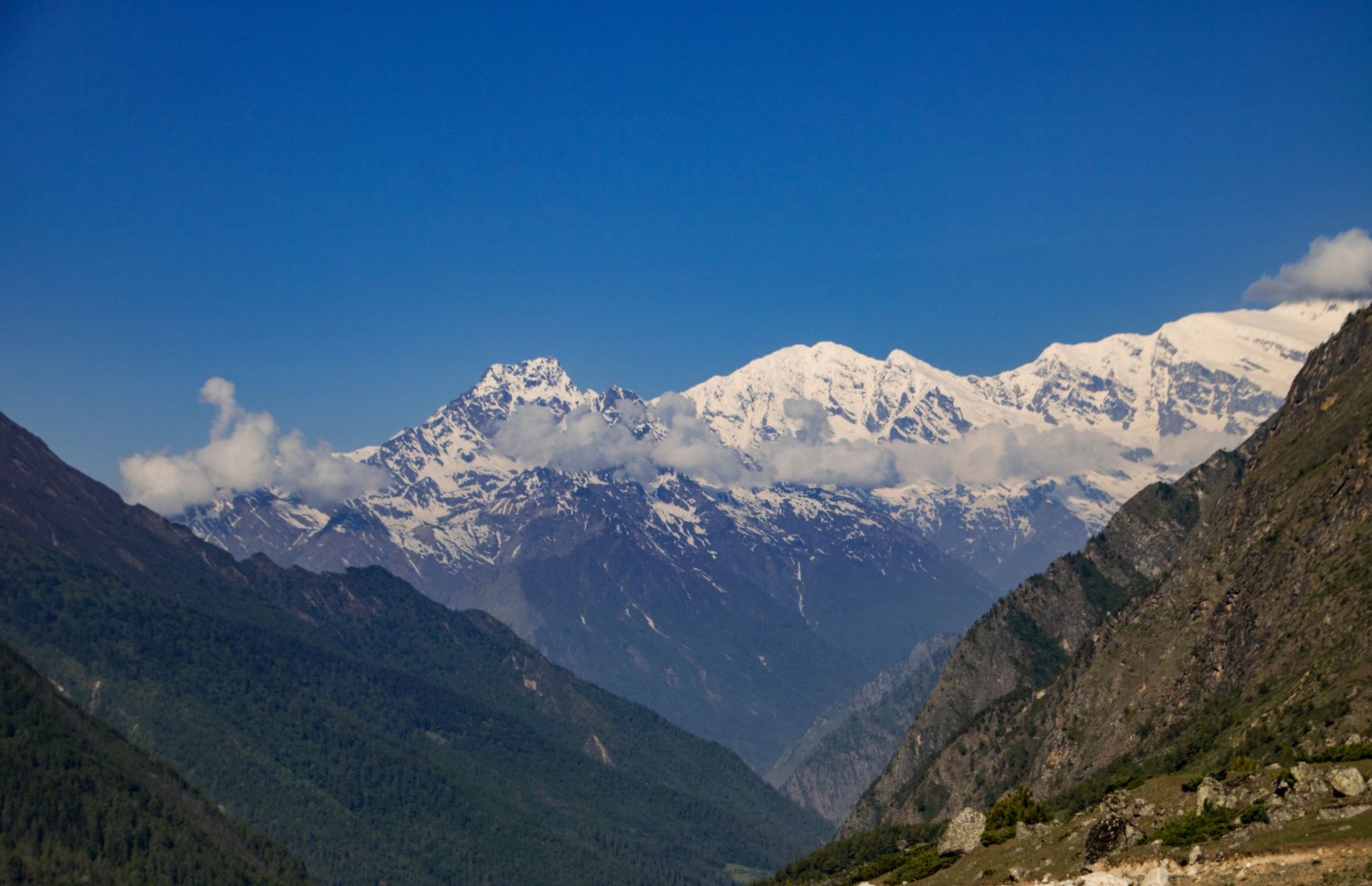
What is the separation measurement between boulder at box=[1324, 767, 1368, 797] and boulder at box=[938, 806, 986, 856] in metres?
43.6

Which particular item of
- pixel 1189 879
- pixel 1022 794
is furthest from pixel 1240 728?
pixel 1189 879

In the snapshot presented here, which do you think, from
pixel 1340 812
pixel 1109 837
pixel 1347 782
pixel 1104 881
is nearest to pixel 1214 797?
pixel 1109 837

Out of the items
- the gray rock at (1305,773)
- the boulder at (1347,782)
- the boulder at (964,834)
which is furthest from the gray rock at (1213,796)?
the boulder at (964,834)

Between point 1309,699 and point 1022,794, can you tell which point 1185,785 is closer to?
point 1022,794

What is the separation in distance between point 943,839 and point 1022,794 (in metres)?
13.7

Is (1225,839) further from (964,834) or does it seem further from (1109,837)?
(964,834)

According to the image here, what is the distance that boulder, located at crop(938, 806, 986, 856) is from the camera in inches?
5032

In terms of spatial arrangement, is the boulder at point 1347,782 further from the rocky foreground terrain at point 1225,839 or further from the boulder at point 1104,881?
the boulder at point 1104,881

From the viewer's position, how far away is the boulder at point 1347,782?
87438 mm

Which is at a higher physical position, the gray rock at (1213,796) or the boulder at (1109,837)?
the gray rock at (1213,796)

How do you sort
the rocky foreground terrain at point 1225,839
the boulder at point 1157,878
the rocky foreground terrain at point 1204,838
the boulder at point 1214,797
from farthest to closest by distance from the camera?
the boulder at point 1214,797, the rocky foreground terrain at point 1204,838, the rocky foreground terrain at point 1225,839, the boulder at point 1157,878

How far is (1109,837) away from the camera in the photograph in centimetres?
9800

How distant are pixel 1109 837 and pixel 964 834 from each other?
105 feet

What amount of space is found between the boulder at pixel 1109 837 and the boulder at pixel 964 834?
28855 millimetres
